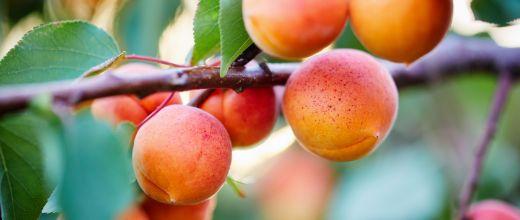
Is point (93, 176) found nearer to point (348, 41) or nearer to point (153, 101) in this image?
point (153, 101)

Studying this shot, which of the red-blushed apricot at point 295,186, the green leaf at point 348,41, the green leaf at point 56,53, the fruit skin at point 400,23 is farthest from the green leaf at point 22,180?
the red-blushed apricot at point 295,186

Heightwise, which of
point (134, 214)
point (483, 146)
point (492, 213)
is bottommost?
point (492, 213)

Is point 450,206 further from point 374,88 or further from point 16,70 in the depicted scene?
point 16,70

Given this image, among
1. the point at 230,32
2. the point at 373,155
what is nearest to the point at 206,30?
the point at 230,32

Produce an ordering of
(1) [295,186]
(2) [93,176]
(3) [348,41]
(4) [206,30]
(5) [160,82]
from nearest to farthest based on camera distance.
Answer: (2) [93,176] < (5) [160,82] < (4) [206,30] < (3) [348,41] < (1) [295,186]

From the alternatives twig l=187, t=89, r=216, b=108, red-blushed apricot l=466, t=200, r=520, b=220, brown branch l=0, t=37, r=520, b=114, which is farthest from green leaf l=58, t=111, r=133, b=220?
red-blushed apricot l=466, t=200, r=520, b=220

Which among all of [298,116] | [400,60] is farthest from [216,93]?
[400,60]

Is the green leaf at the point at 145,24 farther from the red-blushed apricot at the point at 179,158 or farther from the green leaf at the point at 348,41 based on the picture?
the red-blushed apricot at the point at 179,158
